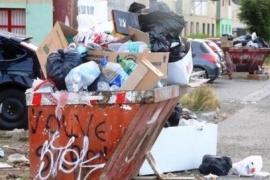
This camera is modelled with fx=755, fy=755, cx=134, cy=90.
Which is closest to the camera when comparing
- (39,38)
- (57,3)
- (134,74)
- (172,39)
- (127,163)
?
(134,74)

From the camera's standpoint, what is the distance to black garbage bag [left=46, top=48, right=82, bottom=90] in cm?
672

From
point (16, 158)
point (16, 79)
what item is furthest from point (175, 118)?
point (16, 79)

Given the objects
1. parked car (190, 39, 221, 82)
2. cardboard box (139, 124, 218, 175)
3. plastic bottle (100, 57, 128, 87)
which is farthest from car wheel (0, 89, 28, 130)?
parked car (190, 39, 221, 82)

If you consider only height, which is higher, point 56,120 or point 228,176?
point 56,120

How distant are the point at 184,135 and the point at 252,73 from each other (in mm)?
20548

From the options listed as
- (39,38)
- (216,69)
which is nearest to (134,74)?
(216,69)

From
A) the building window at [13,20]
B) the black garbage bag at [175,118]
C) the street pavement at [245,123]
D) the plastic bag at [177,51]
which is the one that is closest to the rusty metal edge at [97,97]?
the plastic bag at [177,51]

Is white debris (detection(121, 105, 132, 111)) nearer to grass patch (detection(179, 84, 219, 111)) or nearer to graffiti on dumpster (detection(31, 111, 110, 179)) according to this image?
graffiti on dumpster (detection(31, 111, 110, 179))

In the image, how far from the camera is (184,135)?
9.31 m

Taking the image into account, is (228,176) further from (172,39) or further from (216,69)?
(216,69)

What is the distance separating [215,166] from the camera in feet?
30.2

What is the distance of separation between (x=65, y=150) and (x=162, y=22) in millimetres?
1901

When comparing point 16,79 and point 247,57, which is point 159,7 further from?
point 247,57

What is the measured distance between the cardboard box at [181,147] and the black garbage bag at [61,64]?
A: 233 centimetres
